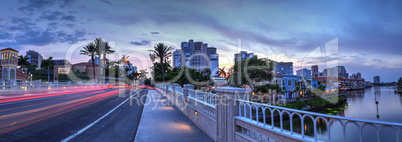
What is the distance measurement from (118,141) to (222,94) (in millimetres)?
3823

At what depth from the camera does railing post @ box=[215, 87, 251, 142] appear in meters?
5.09

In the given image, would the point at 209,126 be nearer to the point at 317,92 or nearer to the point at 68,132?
the point at 68,132

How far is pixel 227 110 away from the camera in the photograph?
210 inches

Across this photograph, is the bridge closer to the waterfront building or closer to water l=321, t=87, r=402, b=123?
the waterfront building

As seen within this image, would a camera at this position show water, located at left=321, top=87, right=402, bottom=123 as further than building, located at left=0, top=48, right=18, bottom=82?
Yes

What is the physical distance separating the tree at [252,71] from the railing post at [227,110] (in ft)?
106

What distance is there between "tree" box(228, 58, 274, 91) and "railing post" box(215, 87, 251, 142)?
3235 cm

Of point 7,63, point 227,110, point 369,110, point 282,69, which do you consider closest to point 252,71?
point 227,110

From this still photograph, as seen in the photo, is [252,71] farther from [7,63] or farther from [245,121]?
[7,63]

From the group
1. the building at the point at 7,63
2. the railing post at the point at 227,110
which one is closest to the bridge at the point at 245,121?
the railing post at the point at 227,110

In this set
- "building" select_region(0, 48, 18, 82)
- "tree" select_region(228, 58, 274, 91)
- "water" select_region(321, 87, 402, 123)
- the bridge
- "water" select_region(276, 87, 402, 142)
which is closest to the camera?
the bridge

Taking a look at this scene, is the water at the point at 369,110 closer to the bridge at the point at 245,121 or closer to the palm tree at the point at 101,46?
the bridge at the point at 245,121

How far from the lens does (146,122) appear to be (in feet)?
30.0

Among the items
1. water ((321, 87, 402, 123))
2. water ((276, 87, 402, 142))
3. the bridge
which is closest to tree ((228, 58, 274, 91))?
water ((276, 87, 402, 142))
